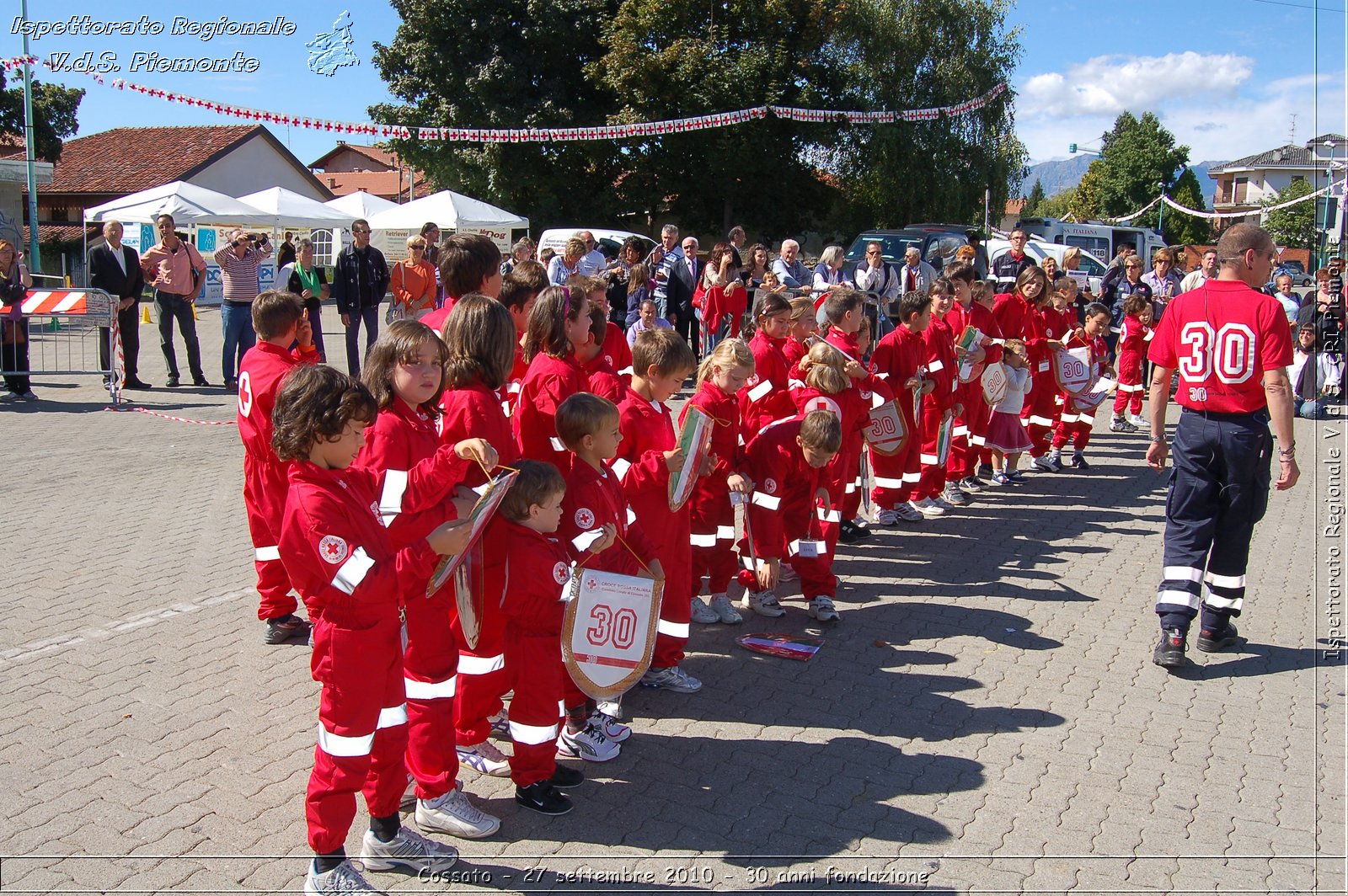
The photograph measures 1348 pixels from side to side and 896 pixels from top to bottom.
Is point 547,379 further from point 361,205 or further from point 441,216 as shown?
point 361,205

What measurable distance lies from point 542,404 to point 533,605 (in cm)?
122

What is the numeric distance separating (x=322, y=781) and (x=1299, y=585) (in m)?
6.66

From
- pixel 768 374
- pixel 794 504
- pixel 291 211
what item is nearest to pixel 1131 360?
pixel 768 374

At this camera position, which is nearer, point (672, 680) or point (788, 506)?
point (672, 680)

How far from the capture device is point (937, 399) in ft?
27.9

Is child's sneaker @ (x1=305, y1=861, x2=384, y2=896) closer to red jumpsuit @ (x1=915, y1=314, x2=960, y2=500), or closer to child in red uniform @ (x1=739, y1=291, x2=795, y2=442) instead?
child in red uniform @ (x1=739, y1=291, x2=795, y2=442)

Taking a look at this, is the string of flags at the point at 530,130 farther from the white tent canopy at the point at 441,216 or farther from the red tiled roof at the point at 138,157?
Answer: the red tiled roof at the point at 138,157

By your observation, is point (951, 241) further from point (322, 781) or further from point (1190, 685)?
point (322, 781)

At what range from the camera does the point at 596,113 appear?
3525 cm

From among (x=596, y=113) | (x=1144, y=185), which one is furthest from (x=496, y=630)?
(x=1144, y=185)

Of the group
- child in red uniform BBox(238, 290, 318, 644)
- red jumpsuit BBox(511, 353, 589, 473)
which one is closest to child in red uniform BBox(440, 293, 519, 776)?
red jumpsuit BBox(511, 353, 589, 473)

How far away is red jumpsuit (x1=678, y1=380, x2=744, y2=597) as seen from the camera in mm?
5766

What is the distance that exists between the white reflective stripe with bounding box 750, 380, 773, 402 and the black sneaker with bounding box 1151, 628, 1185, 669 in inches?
104

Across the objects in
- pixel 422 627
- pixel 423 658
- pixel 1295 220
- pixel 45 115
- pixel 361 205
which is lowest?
pixel 423 658
